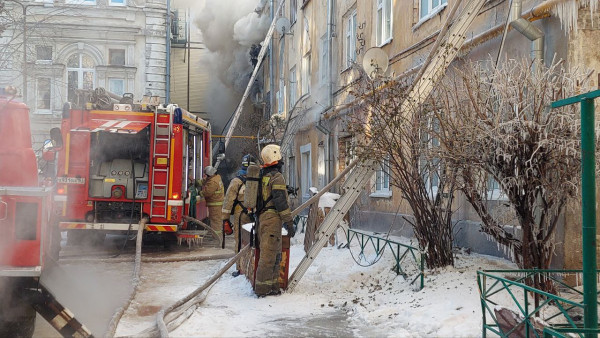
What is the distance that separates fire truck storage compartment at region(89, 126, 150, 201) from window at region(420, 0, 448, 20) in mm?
5416

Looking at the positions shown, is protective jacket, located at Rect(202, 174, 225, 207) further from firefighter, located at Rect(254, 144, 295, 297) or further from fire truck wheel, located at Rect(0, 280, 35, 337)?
fire truck wheel, located at Rect(0, 280, 35, 337)

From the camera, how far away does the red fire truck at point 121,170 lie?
1141cm

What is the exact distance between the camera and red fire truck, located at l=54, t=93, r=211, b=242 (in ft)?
37.4

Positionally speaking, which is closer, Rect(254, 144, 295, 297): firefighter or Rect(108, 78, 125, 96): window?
Rect(254, 144, 295, 297): firefighter

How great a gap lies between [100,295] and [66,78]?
2057cm

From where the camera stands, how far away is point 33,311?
495cm

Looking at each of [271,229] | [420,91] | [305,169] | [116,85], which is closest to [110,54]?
[116,85]

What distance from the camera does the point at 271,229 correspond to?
7.20 metres

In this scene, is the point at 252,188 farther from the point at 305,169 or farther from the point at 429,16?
the point at 305,169

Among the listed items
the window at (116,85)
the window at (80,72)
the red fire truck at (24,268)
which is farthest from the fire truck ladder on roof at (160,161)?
the window at (116,85)

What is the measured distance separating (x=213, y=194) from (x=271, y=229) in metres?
6.89

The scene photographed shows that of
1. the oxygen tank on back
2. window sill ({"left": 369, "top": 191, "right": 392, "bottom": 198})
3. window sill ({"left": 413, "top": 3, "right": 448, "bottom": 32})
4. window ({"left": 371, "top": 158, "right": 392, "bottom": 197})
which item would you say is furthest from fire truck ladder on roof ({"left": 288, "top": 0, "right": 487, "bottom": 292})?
window sill ({"left": 369, "top": 191, "right": 392, "bottom": 198})

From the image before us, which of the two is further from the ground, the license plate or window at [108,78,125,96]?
window at [108,78,125,96]

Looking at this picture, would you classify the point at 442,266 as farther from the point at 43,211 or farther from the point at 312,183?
the point at 312,183
